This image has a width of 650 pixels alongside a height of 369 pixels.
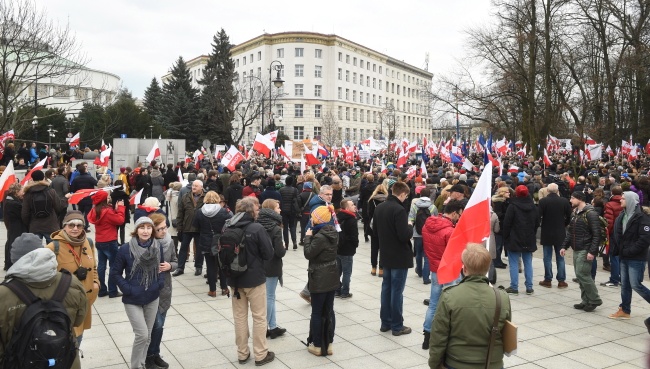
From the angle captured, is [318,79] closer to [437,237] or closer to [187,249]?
[187,249]

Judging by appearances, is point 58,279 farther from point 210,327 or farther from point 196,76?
point 196,76

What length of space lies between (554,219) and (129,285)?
715 centimetres

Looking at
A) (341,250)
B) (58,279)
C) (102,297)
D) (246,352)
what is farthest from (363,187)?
(58,279)

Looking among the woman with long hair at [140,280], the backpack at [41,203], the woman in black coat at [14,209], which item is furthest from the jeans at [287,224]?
the woman with long hair at [140,280]

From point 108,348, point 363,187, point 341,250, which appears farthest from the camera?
point 363,187

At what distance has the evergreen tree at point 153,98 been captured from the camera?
58.9 meters

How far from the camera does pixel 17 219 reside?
8609 millimetres

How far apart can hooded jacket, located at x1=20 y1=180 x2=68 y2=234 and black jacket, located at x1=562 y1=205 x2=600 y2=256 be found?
829 cm

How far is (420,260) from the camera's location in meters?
9.76

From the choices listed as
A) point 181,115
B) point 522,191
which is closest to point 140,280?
point 522,191

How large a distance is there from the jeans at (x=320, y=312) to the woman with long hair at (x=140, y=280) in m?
1.70

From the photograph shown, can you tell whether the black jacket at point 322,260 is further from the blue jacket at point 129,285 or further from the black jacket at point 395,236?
the blue jacket at point 129,285

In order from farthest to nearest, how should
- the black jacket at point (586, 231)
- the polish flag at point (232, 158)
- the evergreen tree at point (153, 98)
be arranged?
the evergreen tree at point (153, 98) → the polish flag at point (232, 158) → the black jacket at point (586, 231)

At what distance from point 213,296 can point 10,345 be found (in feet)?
16.4
